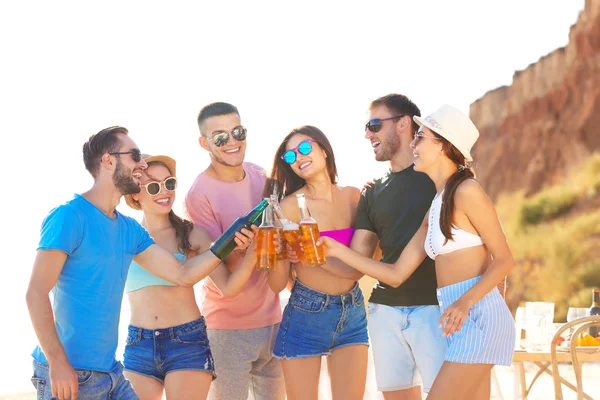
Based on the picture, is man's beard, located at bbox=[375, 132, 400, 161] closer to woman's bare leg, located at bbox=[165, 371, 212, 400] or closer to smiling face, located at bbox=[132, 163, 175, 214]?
smiling face, located at bbox=[132, 163, 175, 214]

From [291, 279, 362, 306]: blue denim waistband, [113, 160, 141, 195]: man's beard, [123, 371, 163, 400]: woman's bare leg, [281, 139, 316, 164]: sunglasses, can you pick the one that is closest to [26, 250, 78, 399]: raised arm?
[113, 160, 141, 195]: man's beard

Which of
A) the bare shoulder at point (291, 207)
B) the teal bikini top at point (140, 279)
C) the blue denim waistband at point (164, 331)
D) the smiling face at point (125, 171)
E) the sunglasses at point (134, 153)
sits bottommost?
the blue denim waistband at point (164, 331)

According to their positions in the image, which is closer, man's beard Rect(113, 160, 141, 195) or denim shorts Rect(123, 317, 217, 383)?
man's beard Rect(113, 160, 141, 195)

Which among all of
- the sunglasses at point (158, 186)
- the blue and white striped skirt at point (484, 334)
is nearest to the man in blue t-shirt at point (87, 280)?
the sunglasses at point (158, 186)

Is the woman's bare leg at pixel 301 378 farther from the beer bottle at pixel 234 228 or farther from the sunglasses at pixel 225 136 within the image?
Answer: the sunglasses at pixel 225 136

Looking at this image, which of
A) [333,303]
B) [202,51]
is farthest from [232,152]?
[202,51]

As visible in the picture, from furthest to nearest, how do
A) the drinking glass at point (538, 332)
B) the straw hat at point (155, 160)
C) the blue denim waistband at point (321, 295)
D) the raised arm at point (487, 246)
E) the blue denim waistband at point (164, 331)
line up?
the drinking glass at point (538, 332)
the straw hat at point (155, 160)
the blue denim waistband at point (321, 295)
the blue denim waistband at point (164, 331)
the raised arm at point (487, 246)

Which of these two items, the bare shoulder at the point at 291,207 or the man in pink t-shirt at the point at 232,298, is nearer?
the bare shoulder at the point at 291,207

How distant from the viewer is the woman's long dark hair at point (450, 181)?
143 inches

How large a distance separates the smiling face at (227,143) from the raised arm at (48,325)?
5.07ft

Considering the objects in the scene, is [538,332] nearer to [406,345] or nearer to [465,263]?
[406,345]

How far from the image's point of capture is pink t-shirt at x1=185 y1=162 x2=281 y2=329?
15.0 feet

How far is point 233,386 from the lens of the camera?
4.51 meters

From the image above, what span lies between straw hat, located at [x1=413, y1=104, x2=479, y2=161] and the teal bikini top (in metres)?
1.55
